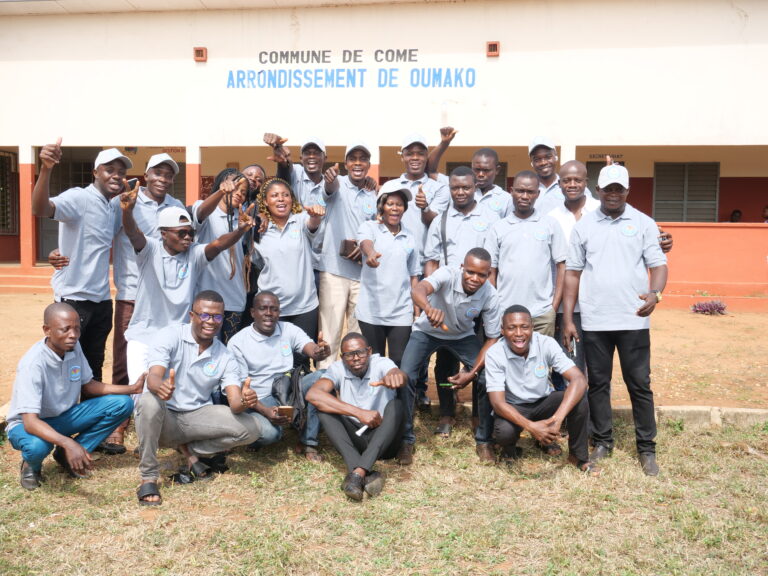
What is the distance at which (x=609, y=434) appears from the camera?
455 centimetres

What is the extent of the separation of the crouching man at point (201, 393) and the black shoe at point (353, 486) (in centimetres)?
76

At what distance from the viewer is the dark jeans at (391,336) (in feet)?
16.1

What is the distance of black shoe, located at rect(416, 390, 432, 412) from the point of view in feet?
18.3

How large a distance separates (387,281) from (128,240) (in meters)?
1.88

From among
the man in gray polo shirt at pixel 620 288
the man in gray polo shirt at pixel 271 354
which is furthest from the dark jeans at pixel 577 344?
the man in gray polo shirt at pixel 271 354

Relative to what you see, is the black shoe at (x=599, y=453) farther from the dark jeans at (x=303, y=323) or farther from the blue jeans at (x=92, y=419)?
the blue jeans at (x=92, y=419)

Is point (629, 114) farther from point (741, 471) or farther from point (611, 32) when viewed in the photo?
point (741, 471)

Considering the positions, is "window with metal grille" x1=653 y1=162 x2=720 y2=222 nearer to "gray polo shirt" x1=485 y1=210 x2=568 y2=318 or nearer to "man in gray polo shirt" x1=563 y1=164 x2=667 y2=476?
"gray polo shirt" x1=485 y1=210 x2=568 y2=318

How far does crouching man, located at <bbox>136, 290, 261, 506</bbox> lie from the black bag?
212mm

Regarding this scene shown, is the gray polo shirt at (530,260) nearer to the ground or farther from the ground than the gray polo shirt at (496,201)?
nearer to the ground

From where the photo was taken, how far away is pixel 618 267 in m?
4.35

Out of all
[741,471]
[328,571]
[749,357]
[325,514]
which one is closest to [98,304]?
[325,514]

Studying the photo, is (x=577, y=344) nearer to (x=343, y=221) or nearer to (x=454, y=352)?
(x=454, y=352)

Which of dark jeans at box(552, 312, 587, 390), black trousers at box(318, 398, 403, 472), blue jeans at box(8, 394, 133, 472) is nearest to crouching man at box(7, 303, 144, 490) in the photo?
blue jeans at box(8, 394, 133, 472)
